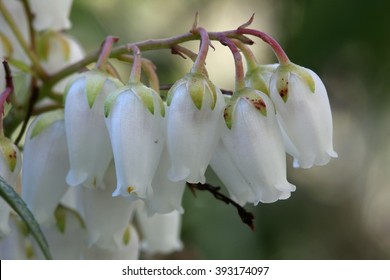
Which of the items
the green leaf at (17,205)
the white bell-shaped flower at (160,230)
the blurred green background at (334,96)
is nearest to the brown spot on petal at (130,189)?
the green leaf at (17,205)

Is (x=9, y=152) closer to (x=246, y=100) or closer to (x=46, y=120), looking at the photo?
(x=46, y=120)

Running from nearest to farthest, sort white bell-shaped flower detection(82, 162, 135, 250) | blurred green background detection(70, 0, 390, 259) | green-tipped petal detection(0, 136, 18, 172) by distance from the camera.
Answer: green-tipped petal detection(0, 136, 18, 172), white bell-shaped flower detection(82, 162, 135, 250), blurred green background detection(70, 0, 390, 259)

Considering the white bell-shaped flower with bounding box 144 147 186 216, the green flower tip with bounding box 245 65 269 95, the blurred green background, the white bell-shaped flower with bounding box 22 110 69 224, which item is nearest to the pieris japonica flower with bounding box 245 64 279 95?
the green flower tip with bounding box 245 65 269 95

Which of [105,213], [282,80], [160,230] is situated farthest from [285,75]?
[160,230]

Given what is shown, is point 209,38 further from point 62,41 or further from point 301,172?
point 301,172

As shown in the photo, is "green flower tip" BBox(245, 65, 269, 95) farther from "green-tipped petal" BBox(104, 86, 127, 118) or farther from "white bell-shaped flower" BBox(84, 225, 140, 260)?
"white bell-shaped flower" BBox(84, 225, 140, 260)

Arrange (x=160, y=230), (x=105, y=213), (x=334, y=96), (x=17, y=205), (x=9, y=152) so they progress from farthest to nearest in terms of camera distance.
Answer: (x=334, y=96)
(x=160, y=230)
(x=105, y=213)
(x=9, y=152)
(x=17, y=205)

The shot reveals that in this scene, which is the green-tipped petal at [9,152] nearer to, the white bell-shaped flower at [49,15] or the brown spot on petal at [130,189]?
the brown spot on petal at [130,189]
